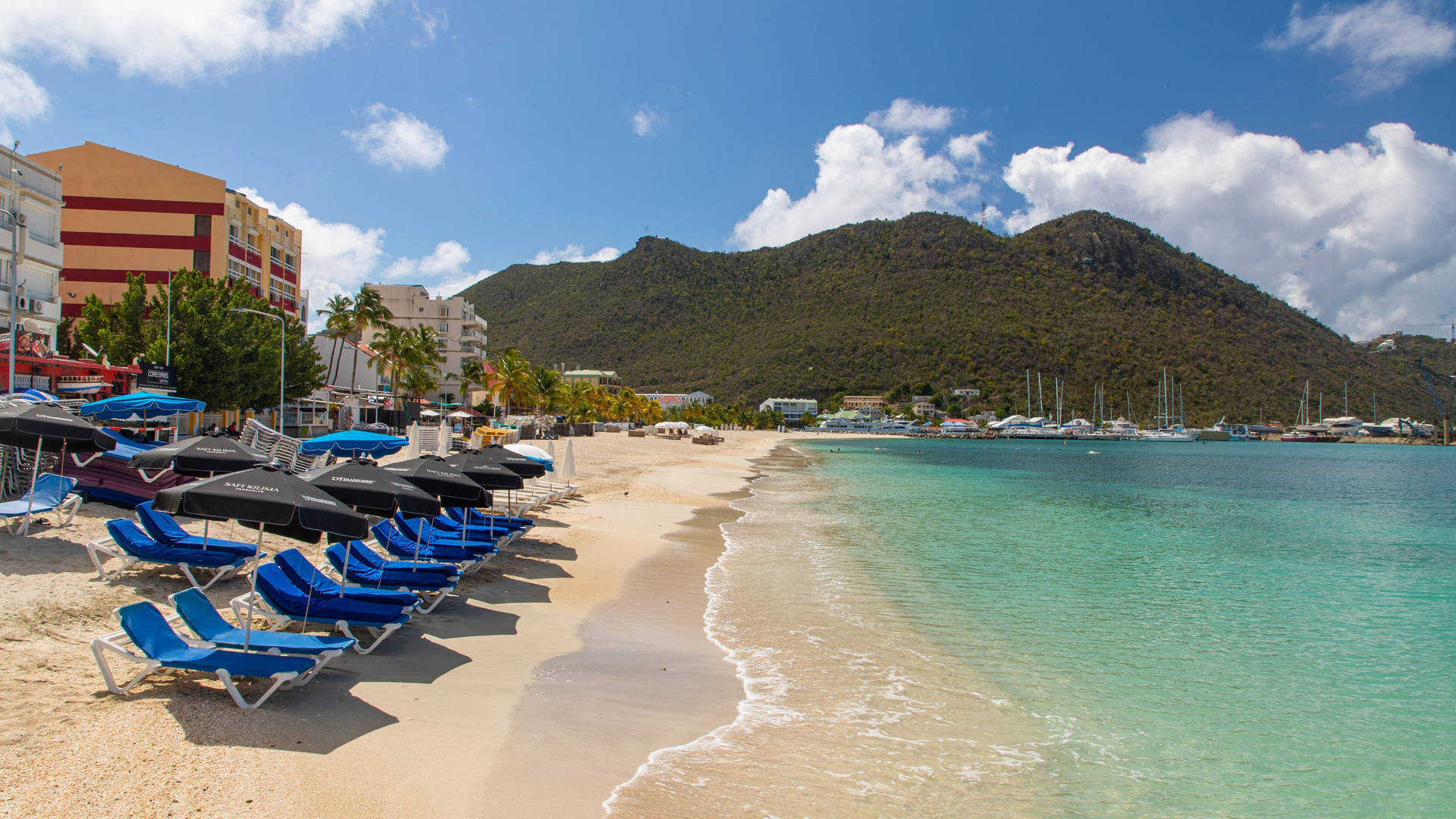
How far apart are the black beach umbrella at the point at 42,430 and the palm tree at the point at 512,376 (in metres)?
53.0

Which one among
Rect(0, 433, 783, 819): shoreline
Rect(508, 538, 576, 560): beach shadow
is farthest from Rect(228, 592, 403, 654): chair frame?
Rect(508, 538, 576, 560): beach shadow

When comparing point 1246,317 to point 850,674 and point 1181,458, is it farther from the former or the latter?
point 850,674

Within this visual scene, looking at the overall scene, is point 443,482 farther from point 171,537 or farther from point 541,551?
point 541,551

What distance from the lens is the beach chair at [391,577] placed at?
8.77 meters

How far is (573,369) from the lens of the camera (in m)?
141

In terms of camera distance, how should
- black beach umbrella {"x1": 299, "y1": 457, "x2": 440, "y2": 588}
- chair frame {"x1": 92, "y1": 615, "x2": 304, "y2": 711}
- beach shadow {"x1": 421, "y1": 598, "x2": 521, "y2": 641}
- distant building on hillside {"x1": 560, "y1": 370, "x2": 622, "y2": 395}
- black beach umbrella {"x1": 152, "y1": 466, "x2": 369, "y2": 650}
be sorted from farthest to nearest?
distant building on hillside {"x1": 560, "y1": 370, "x2": 622, "y2": 395} < beach shadow {"x1": 421, "y1": 598, "x2": 521, "y2": 641} < black beach umbrella {"x1": 299, "y1": 457, "x2": 440, "y2": 588} < black beach umbrella {"x1": 152, "y1": 466, "x2": 369, "y2": 650} < chair frame {"x1": 92, "y1": 615, "x2": 304, "y2": 711}

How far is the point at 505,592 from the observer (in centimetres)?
1058

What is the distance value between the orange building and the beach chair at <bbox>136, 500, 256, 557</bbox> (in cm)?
4559

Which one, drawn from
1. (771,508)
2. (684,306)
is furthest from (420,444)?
(684,306)

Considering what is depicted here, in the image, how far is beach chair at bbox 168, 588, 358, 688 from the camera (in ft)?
19.8

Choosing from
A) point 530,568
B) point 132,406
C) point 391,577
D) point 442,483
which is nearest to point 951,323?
point 132,406

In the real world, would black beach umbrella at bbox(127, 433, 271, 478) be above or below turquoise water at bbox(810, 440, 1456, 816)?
above

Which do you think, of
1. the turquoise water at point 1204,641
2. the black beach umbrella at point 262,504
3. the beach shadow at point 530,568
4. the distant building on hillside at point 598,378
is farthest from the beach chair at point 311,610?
the distant building on hillside at point 598,378

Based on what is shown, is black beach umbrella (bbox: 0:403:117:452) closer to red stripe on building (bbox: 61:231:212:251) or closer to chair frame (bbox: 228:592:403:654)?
chair frame (bbox: 228:592:403:654)
